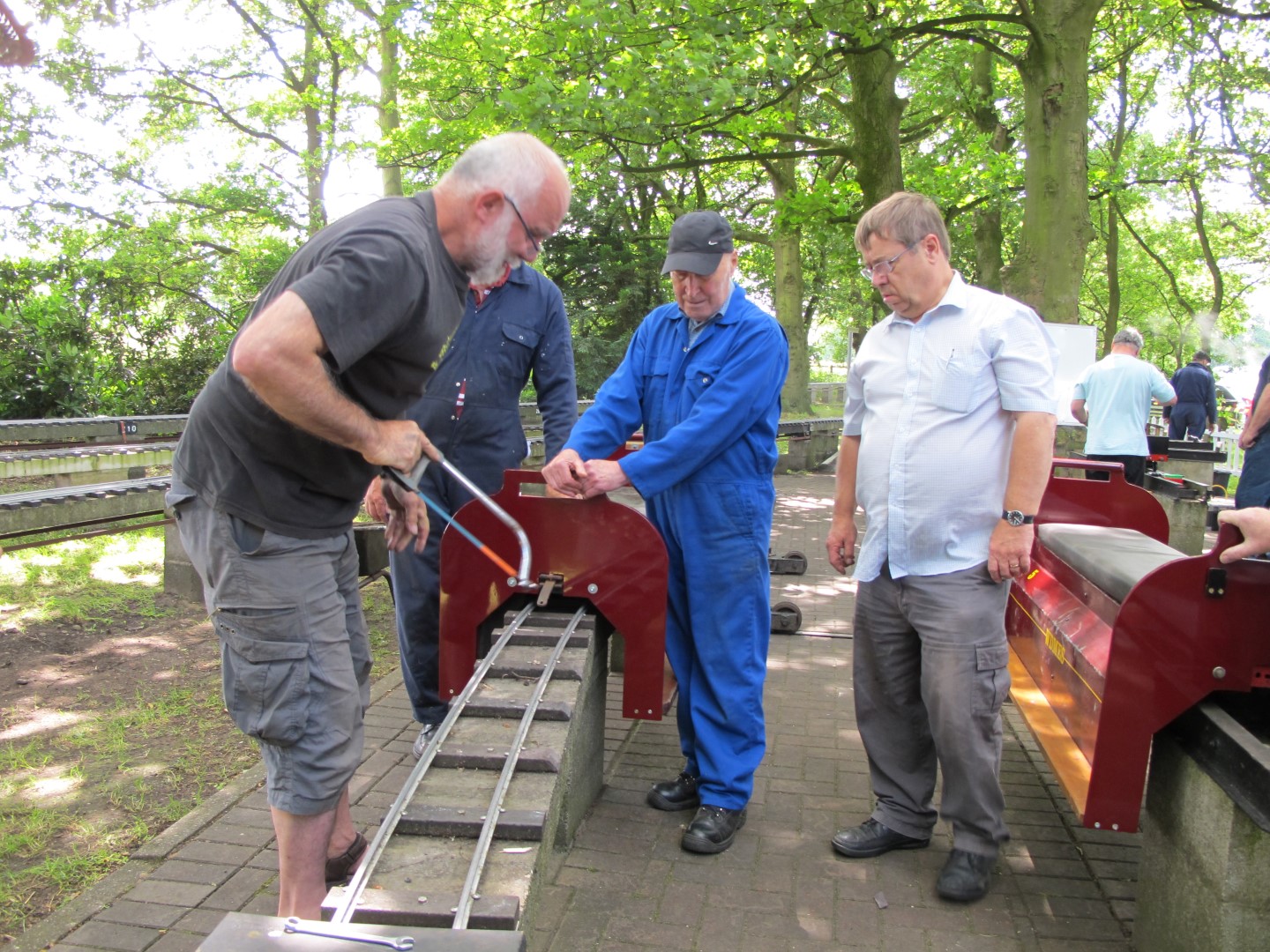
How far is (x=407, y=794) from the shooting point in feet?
8.36

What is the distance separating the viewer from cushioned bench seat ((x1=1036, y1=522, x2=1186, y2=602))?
3100 mm

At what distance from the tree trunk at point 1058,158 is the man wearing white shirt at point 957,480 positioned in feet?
30.5

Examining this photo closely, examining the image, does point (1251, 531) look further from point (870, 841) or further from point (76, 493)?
point (76, 493)

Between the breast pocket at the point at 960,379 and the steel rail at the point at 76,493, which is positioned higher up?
the breast pocket at the point at 960,379

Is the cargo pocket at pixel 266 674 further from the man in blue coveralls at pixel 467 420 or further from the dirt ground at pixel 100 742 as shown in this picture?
the man in blue coveralls at pixel 467 420

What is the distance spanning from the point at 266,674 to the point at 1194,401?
Answer: 15.8m

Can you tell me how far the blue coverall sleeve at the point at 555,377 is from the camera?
13.6 feet

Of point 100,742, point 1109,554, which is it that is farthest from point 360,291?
point 100,742

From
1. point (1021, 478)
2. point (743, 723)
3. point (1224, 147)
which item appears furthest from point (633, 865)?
point (1224, 147)

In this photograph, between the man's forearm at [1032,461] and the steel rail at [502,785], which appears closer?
the steel rail at [502,785]

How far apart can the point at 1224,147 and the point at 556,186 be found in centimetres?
2351

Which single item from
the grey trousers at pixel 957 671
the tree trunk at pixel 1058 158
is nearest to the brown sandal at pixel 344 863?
the grey trousers at pixel 957 671

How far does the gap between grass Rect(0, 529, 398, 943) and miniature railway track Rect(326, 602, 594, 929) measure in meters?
1.29

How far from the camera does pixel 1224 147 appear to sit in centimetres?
2136
